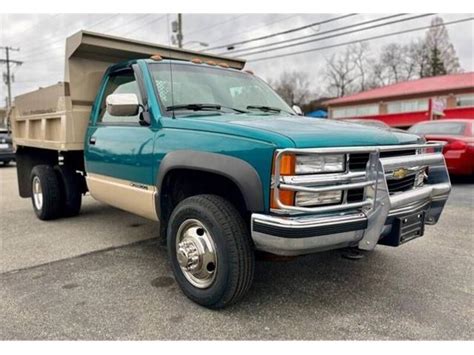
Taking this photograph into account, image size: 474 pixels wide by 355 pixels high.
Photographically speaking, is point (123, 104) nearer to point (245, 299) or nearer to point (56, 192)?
point (245, 299)

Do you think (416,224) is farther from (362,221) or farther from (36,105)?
(36,105)

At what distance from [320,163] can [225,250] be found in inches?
33.7

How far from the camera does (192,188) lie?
340 centimetres

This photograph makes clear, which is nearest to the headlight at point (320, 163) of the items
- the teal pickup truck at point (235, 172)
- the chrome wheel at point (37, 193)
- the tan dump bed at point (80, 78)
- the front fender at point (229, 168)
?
the teal pickup truck at point (235, 172)

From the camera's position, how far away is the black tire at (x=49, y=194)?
5523 millimetres

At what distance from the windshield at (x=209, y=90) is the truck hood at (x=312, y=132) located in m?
0.52

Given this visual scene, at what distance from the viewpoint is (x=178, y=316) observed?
283cm

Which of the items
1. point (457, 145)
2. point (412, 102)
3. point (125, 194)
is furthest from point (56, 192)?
point (412, 102)

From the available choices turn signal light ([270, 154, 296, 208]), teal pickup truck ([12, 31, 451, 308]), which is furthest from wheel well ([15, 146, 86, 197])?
turn signal light ([270, 154, 296, 208])

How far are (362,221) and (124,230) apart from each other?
340cm

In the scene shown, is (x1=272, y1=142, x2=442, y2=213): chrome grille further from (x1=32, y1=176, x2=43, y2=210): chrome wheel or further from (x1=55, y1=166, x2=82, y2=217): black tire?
(x1=32, y1=176, x2=43, y2=210): chrome wheel

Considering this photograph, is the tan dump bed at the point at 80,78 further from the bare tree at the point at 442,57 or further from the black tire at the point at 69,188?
the bare tree at the point at 442,57

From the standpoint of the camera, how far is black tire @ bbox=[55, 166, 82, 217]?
5574 millimetres

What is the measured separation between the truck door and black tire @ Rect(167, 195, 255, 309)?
0.79 metres
